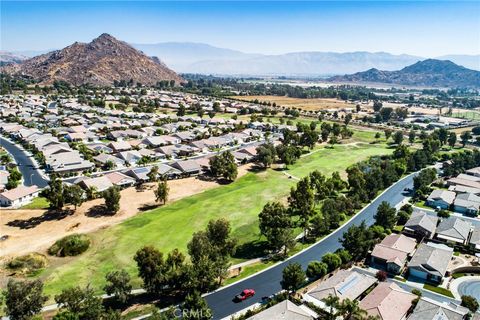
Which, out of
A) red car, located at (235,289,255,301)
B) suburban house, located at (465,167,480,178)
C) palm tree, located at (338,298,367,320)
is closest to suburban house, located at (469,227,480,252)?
palm tree, located at (338,298,367,320)

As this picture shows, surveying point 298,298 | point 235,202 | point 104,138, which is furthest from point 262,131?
point 298,298

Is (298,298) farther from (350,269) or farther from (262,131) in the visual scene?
(262,131)

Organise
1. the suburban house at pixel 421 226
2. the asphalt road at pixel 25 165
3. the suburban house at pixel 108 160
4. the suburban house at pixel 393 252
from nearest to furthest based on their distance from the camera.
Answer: the suburban house at pixel 393 252 → the suburban house at pixel 421 226 → the asphalt road at pixel 25 165 → the suburban house at pixel 108 160

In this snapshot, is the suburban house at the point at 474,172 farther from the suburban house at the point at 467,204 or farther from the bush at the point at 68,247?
the bush at the point at 68,247

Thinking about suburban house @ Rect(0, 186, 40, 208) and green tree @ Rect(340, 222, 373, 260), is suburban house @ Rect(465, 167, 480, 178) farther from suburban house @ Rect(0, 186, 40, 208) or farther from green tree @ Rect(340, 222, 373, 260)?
suburban house @ Rect(0, 186, 40, 208)

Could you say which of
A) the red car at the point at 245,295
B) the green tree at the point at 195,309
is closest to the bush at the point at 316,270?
the red car at the point at 245,295

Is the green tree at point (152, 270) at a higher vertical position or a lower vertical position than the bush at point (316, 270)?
higher
